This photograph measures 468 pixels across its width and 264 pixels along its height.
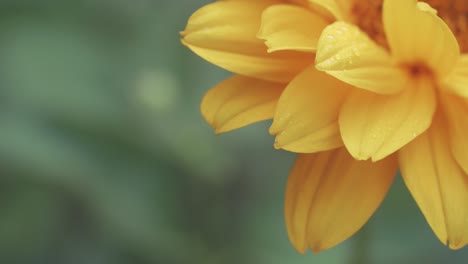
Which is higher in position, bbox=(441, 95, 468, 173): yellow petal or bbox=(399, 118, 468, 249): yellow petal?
bbox=(441, 95, 468, 173): yellow petal

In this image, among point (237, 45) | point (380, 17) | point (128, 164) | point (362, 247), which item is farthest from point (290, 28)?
point (128, 164)

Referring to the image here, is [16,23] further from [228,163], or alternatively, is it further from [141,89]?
[228,163]

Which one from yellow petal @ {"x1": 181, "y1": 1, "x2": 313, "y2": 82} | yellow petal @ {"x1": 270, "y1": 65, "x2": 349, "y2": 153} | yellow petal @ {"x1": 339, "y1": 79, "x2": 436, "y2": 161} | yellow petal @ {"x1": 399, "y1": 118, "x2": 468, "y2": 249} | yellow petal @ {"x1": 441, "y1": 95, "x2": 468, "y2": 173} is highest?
yellow petal @ {"x1": 181, "y1": 1, "x2": 313, "y2": 82}

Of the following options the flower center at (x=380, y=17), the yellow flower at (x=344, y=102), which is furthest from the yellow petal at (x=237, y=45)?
the flower center at (x=380, y=17)

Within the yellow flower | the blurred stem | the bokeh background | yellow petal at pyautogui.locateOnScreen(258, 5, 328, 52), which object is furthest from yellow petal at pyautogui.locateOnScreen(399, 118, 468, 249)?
the bokeh background

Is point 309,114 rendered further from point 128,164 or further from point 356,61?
point 128,164

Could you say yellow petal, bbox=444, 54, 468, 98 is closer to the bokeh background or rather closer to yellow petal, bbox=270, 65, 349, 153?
yellow petal, bbox=270, 65, 349, 153
